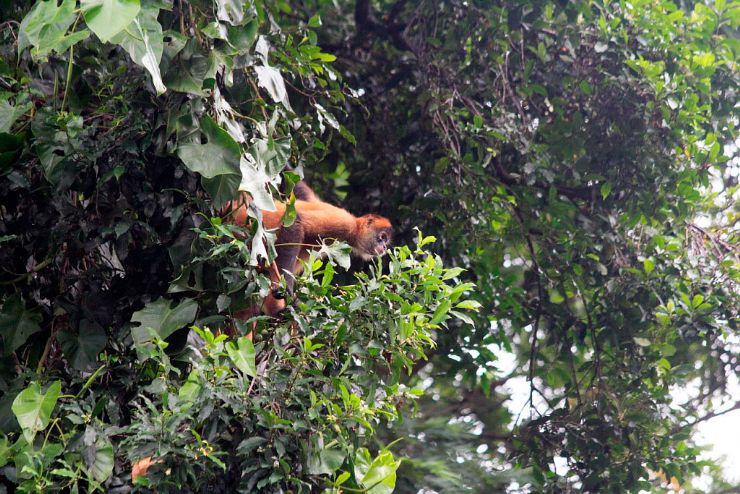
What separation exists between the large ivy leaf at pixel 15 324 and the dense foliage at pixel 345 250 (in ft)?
0.04

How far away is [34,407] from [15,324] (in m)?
0.50

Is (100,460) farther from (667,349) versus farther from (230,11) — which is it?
(667,349)

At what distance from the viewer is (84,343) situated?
3.00m

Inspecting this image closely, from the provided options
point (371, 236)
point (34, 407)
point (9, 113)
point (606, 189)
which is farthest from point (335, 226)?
point (34, 407)

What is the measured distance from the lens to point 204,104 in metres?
2.99

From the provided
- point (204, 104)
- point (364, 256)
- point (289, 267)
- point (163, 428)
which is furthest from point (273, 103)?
point (364, 256)

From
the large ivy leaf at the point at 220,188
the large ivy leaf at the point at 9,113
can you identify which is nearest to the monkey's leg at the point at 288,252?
the large ivy leaf at the point at 220,188

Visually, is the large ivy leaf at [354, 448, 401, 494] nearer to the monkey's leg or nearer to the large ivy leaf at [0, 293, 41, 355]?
the monkey's leg

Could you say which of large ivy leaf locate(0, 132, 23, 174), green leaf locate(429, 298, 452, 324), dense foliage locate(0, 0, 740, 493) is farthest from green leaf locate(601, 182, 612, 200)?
large ivy leaf locate(0, 132, 23, 174)

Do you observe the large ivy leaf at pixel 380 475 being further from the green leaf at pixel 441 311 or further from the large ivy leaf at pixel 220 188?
the large ivy leaf at pixel 220 188

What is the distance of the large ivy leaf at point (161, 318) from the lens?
112 inches

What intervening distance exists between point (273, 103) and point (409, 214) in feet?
7.31

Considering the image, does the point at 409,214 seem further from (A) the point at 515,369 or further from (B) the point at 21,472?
(B) the point at 21,472

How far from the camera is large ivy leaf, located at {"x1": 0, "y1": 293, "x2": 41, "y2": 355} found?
9.95ft
